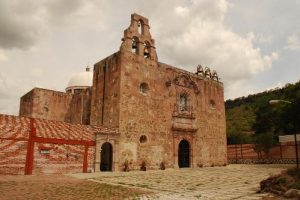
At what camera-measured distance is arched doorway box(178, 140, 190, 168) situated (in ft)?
85.8

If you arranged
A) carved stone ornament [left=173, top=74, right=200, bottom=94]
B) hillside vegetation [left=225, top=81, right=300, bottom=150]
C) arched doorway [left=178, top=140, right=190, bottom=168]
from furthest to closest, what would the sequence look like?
1. hillside vegetation [left=225, top=81, right=300, bottom=150]
2. carved stone ornament [left=173, top=74, right=200, bottom=94]
3. arched doorway [left=178, top=140, right=190, bottom=168]

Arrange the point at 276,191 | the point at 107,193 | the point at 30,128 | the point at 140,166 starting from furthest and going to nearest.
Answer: the point at 140,166, the point at 30,128, the point at 107,193, the point at 276,191

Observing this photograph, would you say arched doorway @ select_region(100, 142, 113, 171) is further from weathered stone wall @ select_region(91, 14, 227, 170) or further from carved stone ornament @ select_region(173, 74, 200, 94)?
carved stone ornament @ select_region(173, 74, 200, 94)

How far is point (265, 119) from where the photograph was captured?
141ft

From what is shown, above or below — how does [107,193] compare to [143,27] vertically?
below

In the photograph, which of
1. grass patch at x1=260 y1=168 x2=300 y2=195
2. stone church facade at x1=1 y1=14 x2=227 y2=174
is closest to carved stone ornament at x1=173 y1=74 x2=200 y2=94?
stone church facade at x1=1 y1=14 x2=227 y2=174

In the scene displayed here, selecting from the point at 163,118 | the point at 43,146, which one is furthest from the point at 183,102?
the point at 43,146

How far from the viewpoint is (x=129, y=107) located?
22562 millimetres

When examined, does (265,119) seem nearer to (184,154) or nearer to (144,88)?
(184,154)

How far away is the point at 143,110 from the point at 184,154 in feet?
20.5

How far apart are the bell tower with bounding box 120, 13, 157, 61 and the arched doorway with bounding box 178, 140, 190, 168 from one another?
803cm

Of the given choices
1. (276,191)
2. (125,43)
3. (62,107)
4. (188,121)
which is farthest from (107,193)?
(62,107)

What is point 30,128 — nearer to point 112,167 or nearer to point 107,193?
point 112,167

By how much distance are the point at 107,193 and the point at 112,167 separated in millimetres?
10414
